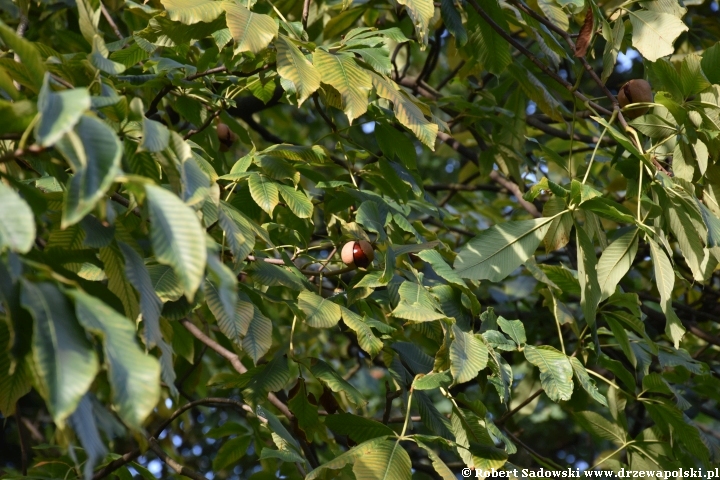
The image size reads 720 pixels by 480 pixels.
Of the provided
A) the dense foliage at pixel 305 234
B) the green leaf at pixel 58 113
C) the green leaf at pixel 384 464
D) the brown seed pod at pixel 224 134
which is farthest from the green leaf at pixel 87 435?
the brown seed pod at pixel 224 134

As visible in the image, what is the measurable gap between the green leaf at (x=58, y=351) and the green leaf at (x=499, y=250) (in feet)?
2.68

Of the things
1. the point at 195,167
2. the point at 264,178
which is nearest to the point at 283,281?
the point at 264,178

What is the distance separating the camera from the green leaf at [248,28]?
1.31 metres

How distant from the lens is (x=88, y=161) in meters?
0.71

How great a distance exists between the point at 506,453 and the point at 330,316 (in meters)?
0.42

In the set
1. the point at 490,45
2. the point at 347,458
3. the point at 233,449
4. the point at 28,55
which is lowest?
the point at 233,449

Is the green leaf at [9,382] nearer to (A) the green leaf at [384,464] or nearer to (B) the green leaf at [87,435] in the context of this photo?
(B) the green leaf at [87,435]

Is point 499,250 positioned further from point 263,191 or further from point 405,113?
point 263,191

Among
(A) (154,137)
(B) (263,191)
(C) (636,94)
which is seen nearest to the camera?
(A) (154,137)

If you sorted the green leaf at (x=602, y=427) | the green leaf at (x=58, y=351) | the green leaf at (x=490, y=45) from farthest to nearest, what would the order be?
the green leaf at (x=490, y=45) → the green leaf at (x=602, y=427) → the green leaf at (x=58, y=351)

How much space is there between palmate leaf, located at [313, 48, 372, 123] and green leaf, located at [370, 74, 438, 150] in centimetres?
6

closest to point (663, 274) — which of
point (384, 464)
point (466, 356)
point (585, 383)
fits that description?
point (585, 383)

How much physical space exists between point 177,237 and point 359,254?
907mm

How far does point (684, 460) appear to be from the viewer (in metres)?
1.89
